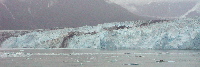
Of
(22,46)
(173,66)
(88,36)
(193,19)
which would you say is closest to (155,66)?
(173,66)

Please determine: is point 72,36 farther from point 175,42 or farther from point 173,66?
point 173,66

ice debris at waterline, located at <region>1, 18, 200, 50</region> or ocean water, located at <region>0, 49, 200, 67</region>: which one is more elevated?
ice debris at waterline, located at <region>1, 18, 200, 50</region>

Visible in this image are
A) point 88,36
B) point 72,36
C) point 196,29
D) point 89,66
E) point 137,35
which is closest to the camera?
point 89,66

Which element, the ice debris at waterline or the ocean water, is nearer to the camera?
the ocean water

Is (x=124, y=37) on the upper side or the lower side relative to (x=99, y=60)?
upper

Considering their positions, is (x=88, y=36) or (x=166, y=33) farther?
(x=88, y=36)

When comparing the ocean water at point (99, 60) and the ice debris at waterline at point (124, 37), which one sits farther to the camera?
the ice debris at waterline at point (124, 37)

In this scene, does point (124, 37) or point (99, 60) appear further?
point (124, 37)

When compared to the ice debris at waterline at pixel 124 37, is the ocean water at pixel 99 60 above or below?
below
